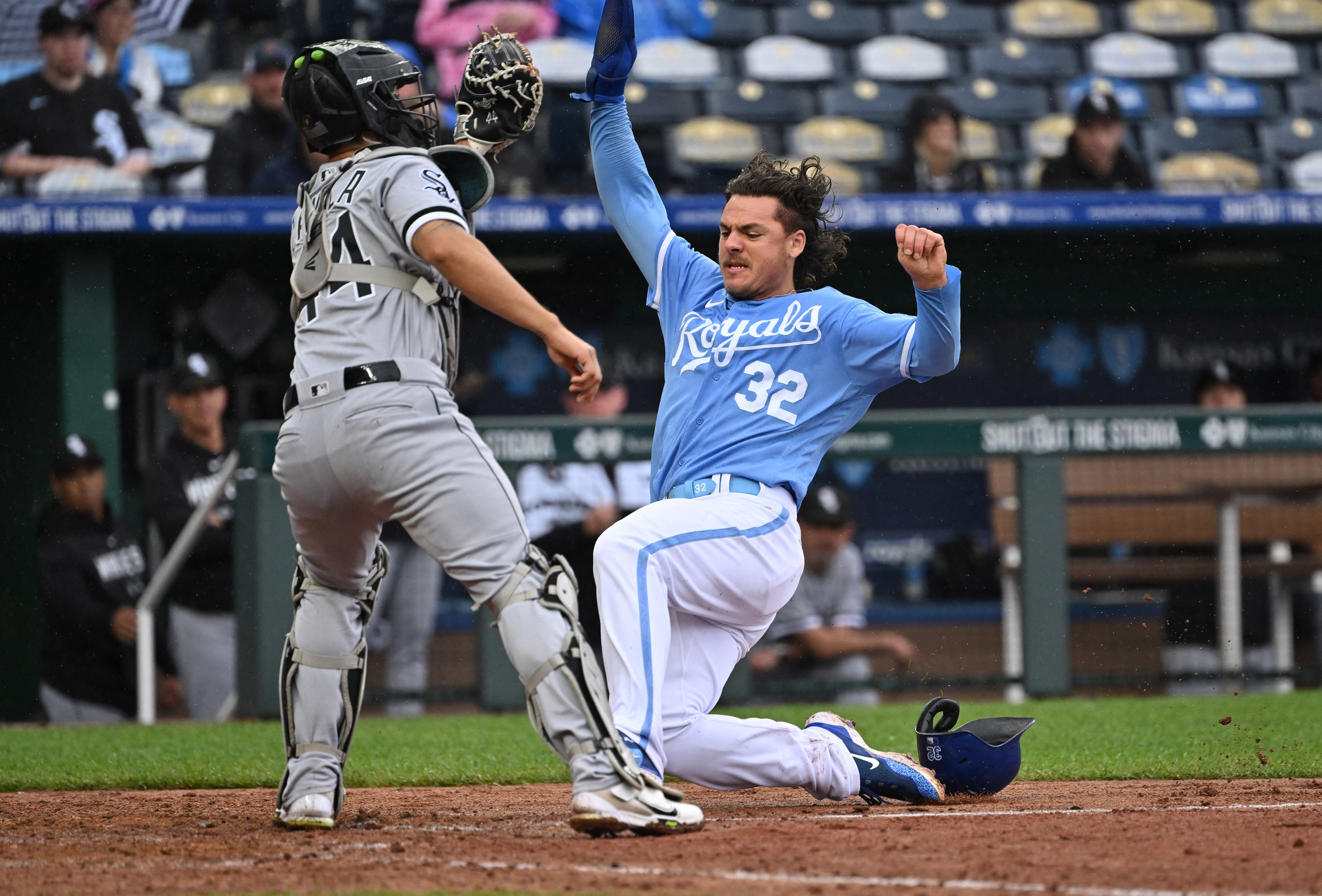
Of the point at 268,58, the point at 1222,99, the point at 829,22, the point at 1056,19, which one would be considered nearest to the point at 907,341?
the point at 268,58

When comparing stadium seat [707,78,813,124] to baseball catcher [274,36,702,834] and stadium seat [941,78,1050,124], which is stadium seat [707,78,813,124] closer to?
stadium seat [941,78,1050,124]

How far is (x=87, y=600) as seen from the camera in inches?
282

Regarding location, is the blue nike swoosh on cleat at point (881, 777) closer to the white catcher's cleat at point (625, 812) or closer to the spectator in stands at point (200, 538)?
the white catcher's cleat at point (625, 812)

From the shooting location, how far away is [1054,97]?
10164 millimetres

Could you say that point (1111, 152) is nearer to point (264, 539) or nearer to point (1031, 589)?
point (1031, 589)

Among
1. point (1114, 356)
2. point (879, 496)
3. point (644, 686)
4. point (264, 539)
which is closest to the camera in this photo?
point (644, 686)

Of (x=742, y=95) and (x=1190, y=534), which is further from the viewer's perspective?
(x=742, y=95)

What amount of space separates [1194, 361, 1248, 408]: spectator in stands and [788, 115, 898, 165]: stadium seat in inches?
89.5

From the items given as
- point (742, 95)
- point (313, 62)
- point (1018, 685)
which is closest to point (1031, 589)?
point (1018, 685)

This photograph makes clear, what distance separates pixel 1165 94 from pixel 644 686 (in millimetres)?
8291

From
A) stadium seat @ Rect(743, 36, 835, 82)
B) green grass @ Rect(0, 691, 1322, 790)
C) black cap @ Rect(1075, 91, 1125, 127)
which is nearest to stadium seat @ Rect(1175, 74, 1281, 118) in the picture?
black cap @ Rect(1075, 91, 1125, 127)

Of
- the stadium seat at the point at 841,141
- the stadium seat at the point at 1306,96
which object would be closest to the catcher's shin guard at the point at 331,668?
the stadium seat at the point at 841,141

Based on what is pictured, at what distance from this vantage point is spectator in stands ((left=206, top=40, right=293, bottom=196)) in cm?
850

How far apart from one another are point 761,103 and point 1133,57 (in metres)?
2.63
